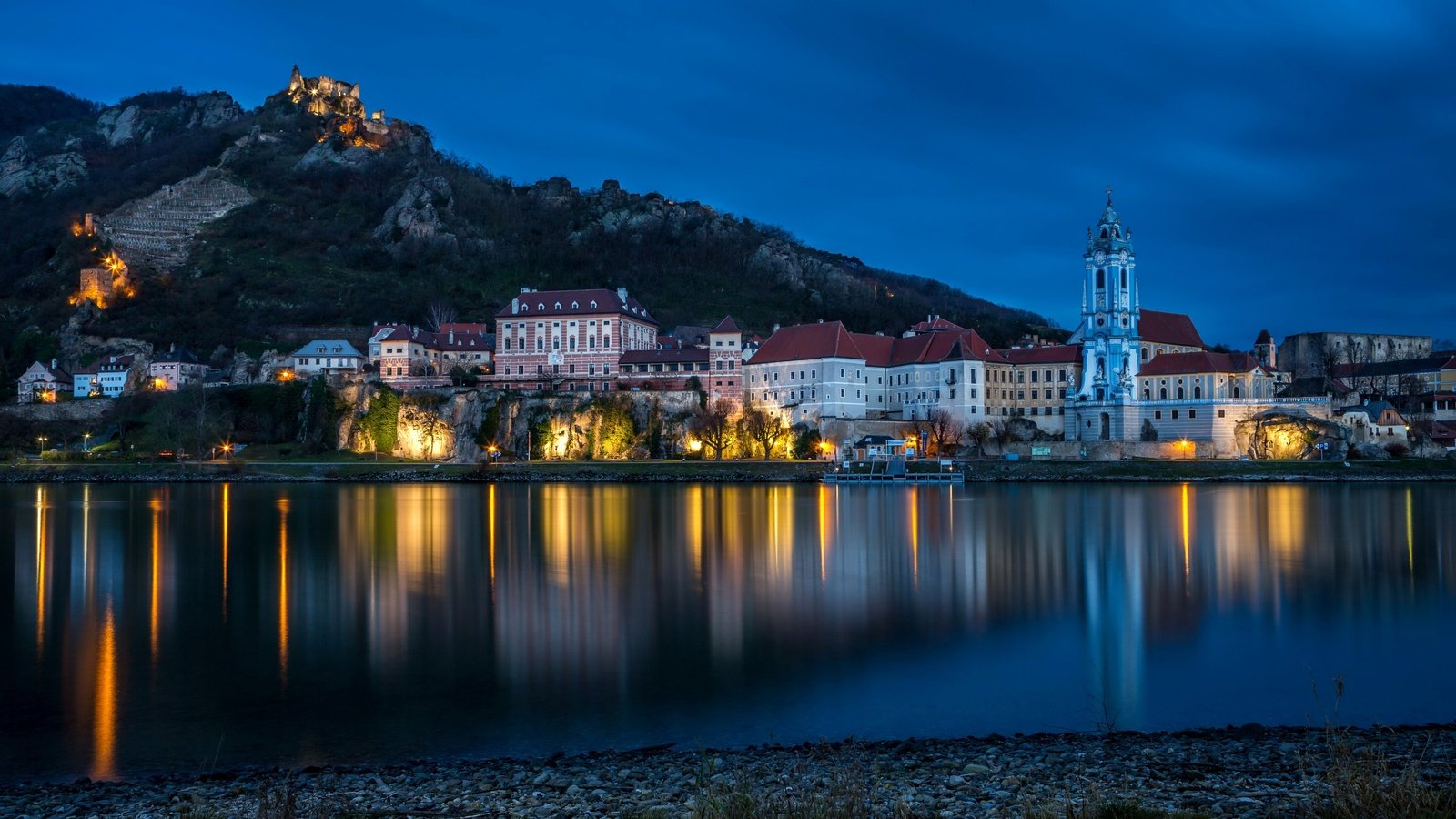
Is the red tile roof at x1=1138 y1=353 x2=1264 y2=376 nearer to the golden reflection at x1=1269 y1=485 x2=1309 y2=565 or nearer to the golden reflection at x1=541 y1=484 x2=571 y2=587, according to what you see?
the golden reflection at x1=1269 y1=485 x2=1309 y2=565

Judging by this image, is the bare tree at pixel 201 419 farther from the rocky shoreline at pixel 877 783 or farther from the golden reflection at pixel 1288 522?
the rocky shoreline at pixel 877 783

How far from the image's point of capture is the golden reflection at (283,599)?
560 inches

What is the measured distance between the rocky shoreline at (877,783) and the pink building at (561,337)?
2465 inches

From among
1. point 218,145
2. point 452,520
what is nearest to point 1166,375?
point 452,520

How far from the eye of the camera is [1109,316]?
6700 centimetres

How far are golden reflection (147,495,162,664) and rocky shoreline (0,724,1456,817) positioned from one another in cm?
707

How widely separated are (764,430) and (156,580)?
44.6 m

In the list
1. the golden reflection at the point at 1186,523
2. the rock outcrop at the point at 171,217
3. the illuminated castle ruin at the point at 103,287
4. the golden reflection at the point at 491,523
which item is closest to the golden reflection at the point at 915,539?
the golden reflection at the point at 1186,523

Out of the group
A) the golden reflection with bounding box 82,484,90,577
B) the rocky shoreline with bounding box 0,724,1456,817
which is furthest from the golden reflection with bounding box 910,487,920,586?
the golden reflection with bounding box 82,484,90,577

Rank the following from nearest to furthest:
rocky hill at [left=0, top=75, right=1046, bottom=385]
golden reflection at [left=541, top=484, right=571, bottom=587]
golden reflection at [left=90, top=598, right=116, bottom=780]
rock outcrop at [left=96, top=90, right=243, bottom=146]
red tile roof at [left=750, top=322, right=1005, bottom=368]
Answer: golden reflection at [left=90, top=598, right=116, bottom=780] → golden reflection at [left=541, top=484, right=571, bottom=587] → red tile roof at [left=750, top=322, right=1005, bottom=368] → rocky hill at [left=0, top=75, right=1046, bottom=385] → rock outcrop at [left=96, top=90, right=243, bottom=146]

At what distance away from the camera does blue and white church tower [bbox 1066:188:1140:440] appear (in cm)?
6381

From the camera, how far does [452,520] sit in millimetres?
34688

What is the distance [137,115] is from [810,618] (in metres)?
165

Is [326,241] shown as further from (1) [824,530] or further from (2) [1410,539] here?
(2) [1410,539]
